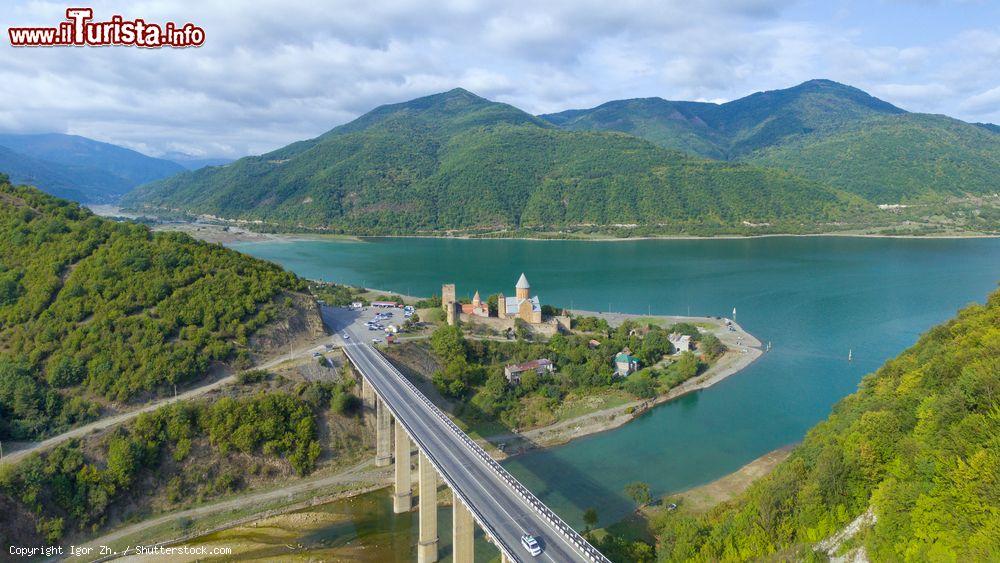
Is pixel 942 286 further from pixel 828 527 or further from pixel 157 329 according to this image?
pixel 157 329

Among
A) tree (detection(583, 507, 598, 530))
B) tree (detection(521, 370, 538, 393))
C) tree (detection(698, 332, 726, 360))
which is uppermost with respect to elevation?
tree (detection(698, 332, 726, 360))

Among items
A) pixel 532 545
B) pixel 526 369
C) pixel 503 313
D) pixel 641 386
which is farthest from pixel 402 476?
pixel 503 313

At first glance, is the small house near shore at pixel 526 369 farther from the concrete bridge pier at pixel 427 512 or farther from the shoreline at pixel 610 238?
the shoreline at pixel 610 238

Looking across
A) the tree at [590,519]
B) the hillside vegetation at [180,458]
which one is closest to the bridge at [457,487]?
the hillside vegetation at [180,458]

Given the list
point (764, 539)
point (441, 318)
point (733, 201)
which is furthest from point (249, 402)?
point (733, 201)

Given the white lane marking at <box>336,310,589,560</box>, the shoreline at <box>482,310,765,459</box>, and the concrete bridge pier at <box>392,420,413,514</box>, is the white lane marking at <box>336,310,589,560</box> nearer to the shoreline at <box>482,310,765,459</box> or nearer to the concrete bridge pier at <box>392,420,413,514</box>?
the concrete bridge pier at <box>392,420,413,514</box>

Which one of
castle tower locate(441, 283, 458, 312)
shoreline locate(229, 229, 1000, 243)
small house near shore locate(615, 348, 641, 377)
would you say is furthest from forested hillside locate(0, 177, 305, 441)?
shoreline locate(229, 229, 1000, 243)

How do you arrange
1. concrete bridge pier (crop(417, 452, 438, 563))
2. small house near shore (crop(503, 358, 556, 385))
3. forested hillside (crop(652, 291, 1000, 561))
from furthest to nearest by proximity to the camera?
1. small house near shore (crop(503, 358, 556, 385))
2. concrete bridge pier (crop(417, 452, 438, 563))
3. forested hillside (crop(652, 291, 1000, 561))
